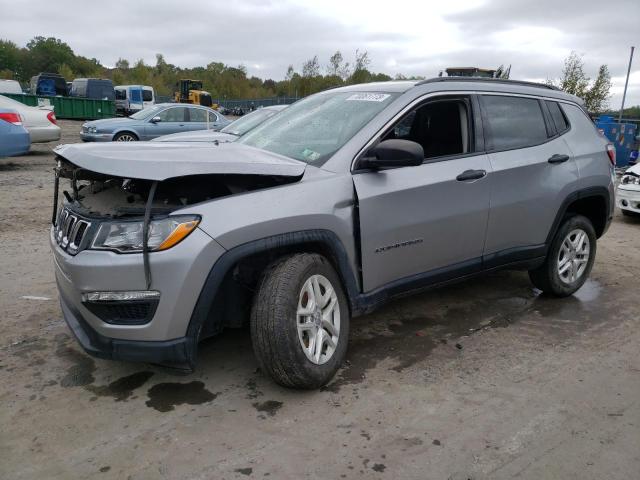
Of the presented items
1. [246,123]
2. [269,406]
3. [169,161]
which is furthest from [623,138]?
[169,161]

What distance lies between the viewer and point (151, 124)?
1470cm

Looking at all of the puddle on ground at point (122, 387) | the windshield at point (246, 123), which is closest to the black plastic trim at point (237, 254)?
the puddle on ground at point (122, 387)

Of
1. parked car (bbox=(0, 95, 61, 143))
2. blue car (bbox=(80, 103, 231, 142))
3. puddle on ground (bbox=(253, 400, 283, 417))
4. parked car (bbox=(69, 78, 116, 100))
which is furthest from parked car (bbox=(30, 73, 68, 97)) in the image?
puddle on ground (bbox=(253, 400, 283, 417))

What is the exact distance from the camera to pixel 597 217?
5148 millimetres

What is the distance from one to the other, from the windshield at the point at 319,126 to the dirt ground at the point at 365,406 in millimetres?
1362

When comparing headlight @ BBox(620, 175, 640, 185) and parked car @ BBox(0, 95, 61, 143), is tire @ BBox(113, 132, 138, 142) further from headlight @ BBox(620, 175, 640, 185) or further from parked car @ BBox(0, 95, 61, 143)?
headlight @ BBox(620, 175, 640, 185)

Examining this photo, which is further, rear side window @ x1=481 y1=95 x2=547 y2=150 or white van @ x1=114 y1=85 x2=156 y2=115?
white van @ x1=114 y1=85 x2=156 y2=115

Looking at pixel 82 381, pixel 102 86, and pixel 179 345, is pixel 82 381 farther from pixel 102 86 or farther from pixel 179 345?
pixel 102 86

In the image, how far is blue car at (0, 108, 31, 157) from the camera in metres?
10.7

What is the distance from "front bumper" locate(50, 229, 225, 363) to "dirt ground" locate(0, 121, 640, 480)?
0.42 metres

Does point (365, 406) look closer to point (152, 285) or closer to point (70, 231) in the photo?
point (152, 285)

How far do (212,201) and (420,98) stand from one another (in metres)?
1.68

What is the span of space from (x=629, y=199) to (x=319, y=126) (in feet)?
22.7

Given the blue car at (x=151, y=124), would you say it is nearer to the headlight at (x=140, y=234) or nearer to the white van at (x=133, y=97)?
the headlight at (x=140, y=234)
